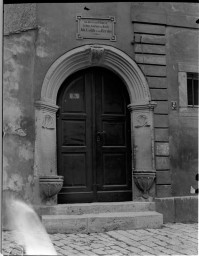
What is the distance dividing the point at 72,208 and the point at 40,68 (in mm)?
1918

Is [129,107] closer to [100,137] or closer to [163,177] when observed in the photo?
[100,137]

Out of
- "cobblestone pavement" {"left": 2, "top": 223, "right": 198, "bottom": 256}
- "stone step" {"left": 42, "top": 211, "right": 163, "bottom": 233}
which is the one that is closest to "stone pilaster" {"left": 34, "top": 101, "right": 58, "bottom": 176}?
"stone step" {"left": 42, "top": 211, "right": 163, "bottom": 233}

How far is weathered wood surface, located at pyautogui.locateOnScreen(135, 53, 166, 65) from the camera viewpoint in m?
4.97

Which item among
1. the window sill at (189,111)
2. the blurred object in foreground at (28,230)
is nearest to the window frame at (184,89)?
the window sill at (189,111)

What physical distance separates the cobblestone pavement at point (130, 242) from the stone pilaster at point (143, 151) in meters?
0.57

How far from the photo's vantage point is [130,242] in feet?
12.7

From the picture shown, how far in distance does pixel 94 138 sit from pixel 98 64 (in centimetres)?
108

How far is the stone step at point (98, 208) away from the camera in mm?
4458

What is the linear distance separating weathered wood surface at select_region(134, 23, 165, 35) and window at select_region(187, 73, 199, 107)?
29.3 inches

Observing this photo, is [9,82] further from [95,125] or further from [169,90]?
[169,90]

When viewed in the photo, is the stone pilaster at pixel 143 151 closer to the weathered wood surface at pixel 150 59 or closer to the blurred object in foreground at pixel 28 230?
the weathered wood surface at pixel 150 59

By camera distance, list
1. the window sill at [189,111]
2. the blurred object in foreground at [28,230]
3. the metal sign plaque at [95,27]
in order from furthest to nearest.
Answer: the window sill at [189,111]
the metal sign plaque at [95,27]
the blurred object in foreground at [28,230]

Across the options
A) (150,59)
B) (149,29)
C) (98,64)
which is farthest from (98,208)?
(149,29)

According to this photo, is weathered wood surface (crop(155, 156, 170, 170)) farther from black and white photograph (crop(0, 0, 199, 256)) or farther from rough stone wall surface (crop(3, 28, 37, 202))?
rough stone wall surface (crop(3, 28, 37, 202))
